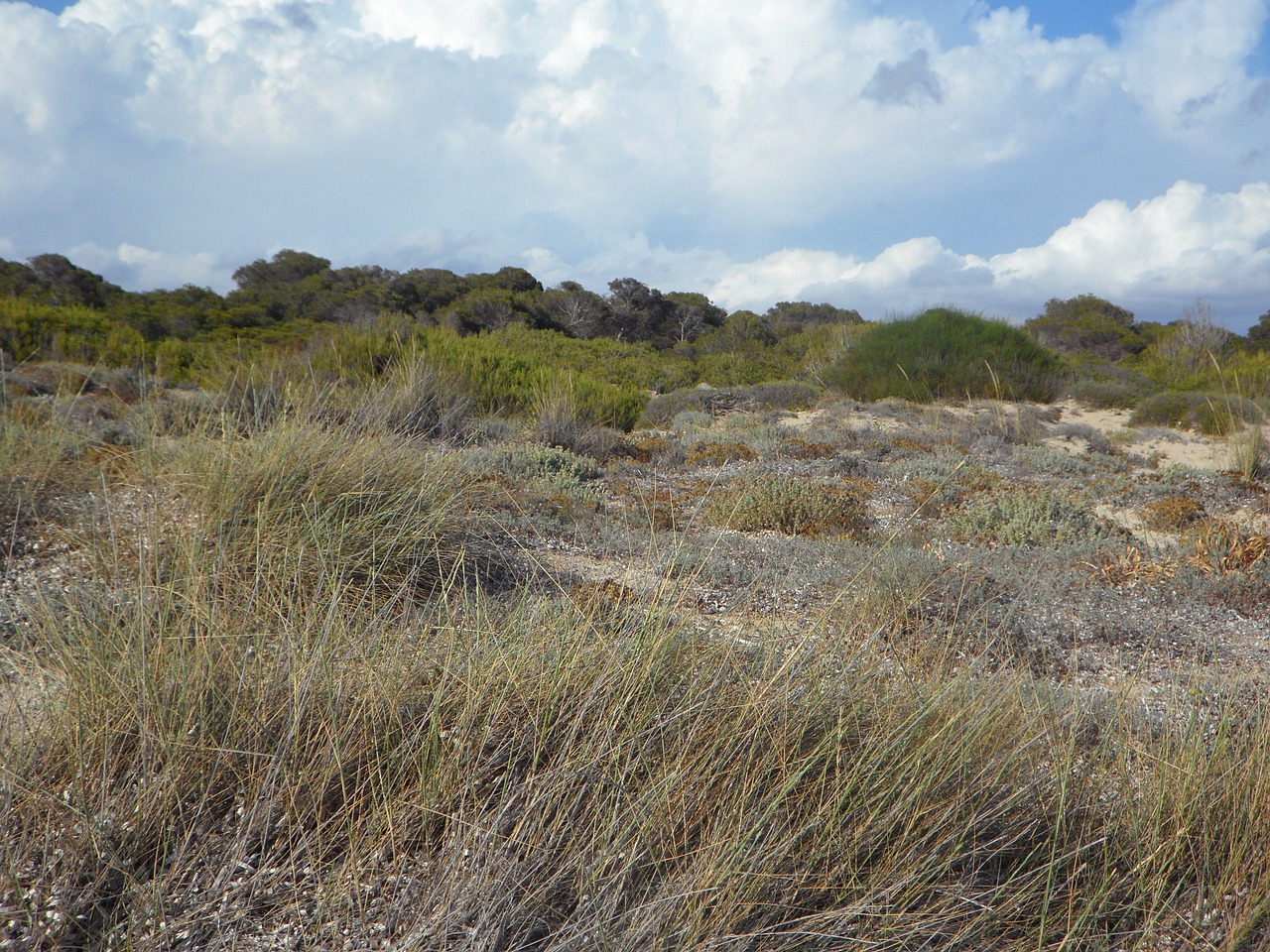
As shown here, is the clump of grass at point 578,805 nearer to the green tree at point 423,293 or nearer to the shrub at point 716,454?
the shrub at point 716,454

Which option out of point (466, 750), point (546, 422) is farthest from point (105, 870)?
point (546, 422)

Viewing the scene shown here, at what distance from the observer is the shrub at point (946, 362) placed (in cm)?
1432

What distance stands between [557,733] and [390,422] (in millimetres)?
5290

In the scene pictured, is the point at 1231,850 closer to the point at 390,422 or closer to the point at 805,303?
the point at 390,422

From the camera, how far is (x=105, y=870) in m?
1.44

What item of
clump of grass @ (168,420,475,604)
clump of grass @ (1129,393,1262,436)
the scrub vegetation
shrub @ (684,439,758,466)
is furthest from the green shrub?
clump of grass @ (1129,393,1262,436)

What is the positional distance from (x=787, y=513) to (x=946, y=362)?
10074 millimetres

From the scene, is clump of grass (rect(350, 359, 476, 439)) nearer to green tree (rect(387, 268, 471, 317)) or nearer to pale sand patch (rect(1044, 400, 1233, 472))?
pale sand patch (rect(1044, 400, 1233, 472))

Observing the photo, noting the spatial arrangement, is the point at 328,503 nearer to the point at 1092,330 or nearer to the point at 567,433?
the point at 567,433

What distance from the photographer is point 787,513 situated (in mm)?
5883

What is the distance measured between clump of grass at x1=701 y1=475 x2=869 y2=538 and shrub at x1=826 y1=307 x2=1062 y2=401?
870cm

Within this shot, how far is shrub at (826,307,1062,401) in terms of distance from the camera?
Result: 47.0 feet

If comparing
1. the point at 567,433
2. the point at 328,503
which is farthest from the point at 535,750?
the point at 567,433

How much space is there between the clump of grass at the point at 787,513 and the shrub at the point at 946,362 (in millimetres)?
8703
